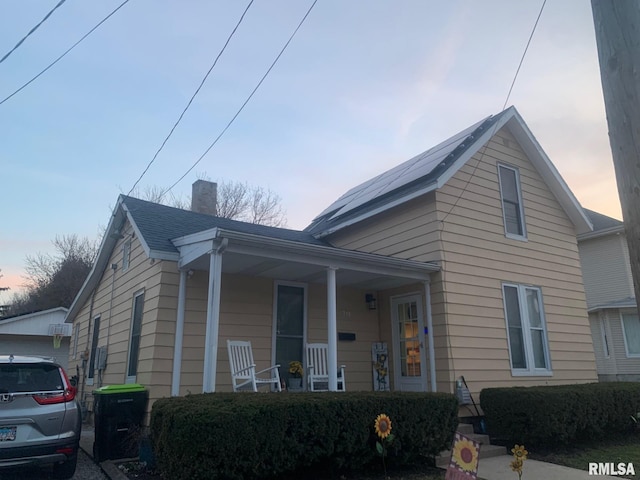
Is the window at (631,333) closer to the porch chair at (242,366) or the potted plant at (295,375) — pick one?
the potted plant at (295,375)

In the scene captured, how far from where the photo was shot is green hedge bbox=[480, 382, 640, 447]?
673 centimetres

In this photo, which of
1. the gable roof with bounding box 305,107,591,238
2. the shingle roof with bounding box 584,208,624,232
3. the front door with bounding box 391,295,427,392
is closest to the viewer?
the front door with bounding box 391,295,427,392

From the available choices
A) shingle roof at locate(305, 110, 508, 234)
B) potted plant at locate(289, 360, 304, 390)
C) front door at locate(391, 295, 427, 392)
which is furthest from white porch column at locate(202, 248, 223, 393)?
shingle roof at locate(305, 110, 508, 234)

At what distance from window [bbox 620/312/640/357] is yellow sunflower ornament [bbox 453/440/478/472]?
646 inches

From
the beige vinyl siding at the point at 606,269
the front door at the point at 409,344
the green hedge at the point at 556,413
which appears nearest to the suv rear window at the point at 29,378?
the front door at the point at 409,344

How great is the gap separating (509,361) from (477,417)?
1.44 metres

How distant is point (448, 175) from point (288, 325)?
12.8ft

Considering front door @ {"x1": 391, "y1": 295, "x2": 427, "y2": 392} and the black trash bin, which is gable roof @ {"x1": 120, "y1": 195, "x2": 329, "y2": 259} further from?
front door @ {"x1": 391, "y1": 295, "x2": 427, "y2": 392}

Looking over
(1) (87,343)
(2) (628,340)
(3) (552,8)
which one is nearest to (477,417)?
(3) (552,8)

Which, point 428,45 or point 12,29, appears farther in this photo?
point 428,45

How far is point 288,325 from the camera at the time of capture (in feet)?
26.9

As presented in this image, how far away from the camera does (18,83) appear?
6113mm

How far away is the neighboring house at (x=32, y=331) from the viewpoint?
56.1ft

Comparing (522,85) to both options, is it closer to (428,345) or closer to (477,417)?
(428,345)
